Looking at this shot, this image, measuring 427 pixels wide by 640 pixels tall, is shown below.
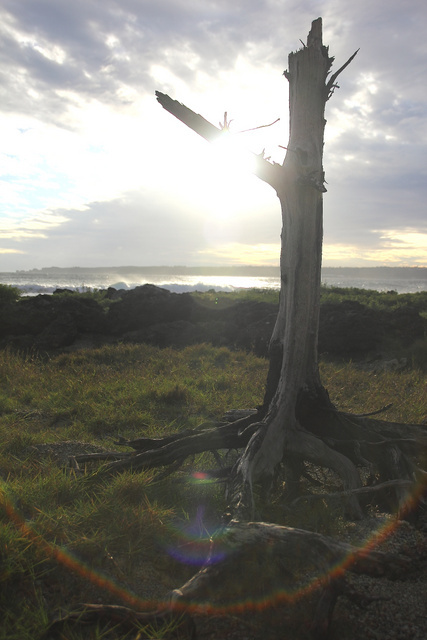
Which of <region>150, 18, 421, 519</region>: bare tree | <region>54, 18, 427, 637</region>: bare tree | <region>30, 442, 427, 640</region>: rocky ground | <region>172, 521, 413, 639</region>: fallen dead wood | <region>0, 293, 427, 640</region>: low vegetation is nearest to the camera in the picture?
<region>30, 442, 427, 640</region>: rocky ground

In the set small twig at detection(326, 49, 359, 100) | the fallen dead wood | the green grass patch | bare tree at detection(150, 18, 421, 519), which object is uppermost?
small twig at detection(326, 49, 359, 100)

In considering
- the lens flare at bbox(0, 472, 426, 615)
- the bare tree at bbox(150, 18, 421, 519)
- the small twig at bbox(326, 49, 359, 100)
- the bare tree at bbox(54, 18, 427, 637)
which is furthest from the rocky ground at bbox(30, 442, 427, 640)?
the small twig at bbox(326, 49, 359, 100)

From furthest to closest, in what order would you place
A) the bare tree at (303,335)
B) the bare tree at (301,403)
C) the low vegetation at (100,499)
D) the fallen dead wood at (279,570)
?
the bare tree at (303,335) < the bare tree at (301,403) < the low vegetation at (100,499) < the fallen dead wood at (279,570)

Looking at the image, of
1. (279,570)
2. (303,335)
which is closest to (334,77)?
(303,335)

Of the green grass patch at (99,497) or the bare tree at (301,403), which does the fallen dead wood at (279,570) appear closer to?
the green grass patch at (99,497)

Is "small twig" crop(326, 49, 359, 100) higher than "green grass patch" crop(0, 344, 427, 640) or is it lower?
higher

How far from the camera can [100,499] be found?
3.55m

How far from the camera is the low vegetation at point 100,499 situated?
262cm

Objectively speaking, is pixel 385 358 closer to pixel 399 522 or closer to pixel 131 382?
pixel 131 382

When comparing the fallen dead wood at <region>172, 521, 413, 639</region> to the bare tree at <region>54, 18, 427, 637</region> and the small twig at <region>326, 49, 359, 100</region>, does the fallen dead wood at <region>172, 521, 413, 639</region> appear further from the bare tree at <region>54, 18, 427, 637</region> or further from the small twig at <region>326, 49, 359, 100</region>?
the small twig at <region>326, 49, 359, 100</region>

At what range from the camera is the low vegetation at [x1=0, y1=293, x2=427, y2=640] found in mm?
2623

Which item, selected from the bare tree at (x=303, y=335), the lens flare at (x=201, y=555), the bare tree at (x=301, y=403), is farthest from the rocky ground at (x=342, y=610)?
the bare tree at (x=303, y=335)

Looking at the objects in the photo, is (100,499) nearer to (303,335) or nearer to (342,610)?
(342,610)

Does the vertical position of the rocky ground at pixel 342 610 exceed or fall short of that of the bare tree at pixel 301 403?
it falls short
